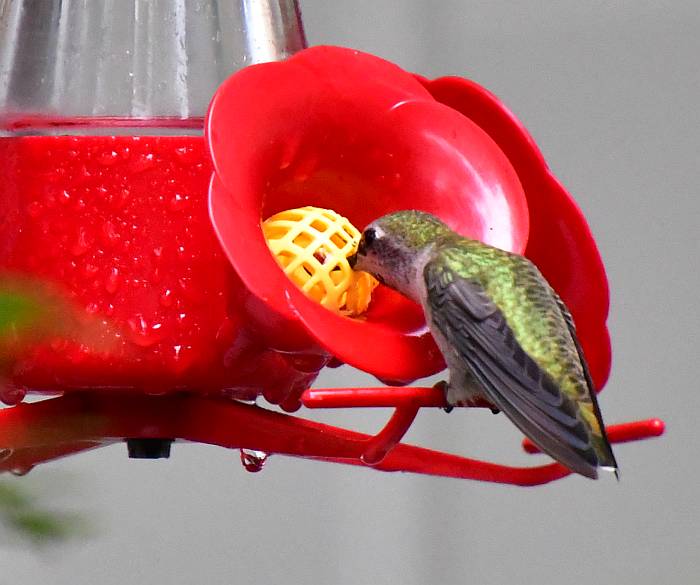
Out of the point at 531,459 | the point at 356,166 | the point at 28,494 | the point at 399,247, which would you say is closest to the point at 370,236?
the point at 399,247

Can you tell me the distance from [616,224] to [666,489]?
95 cm

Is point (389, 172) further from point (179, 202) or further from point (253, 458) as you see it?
point (253, 458)

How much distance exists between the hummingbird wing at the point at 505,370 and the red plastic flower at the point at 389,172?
0.21ft

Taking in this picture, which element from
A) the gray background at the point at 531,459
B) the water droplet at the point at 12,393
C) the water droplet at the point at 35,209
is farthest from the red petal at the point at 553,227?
the gray background at the point at 531,459

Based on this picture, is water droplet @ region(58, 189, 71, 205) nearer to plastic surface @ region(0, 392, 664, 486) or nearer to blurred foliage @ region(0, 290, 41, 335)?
plastic surface @ region(0, 392, 664, 486)

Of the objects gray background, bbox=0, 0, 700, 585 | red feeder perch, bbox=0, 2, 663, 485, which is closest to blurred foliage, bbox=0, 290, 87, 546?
red feeder perch, bbox=0, 2, 663, 485

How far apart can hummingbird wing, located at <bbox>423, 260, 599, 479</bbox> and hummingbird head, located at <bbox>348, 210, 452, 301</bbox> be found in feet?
0.13

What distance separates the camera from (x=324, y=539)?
13.9ft

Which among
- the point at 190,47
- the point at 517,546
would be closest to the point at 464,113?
the point at 190,47

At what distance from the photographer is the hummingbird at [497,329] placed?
1.42m

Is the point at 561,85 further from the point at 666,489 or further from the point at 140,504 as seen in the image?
the point at 140,504

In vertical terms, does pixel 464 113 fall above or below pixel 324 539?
above

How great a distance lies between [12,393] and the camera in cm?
155

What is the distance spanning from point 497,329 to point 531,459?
260 cm
